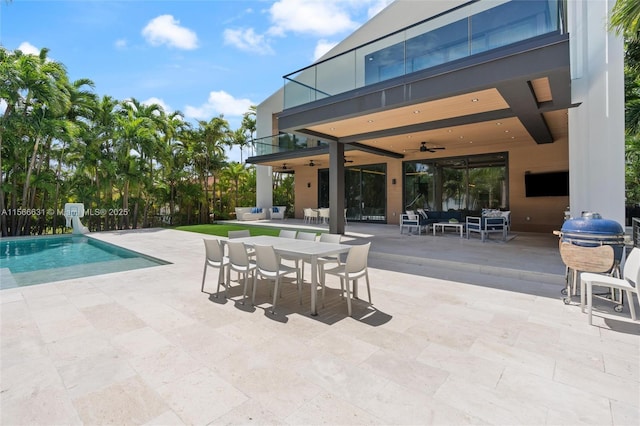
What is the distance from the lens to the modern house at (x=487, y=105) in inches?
229

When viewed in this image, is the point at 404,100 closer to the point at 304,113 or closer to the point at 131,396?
the point at 304,113

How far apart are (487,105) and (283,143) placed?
33.6 feet

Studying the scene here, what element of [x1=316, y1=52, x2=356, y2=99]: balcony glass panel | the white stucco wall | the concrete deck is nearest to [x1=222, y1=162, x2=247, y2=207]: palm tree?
[x1=316, y1=52, x2=356, y2=99]: balcony glass panel

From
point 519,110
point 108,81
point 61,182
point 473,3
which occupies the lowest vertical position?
point 61,182

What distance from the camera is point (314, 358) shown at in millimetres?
2840

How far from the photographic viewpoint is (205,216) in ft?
63.2

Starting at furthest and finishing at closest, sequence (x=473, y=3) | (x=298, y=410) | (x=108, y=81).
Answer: (x=108, y=81)
(x=473, y=3)
(x=298, y=410)

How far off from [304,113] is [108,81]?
1136 cm

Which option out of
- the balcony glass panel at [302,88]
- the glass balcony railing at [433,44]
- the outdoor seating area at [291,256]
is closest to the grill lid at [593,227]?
the outdoor seating area at [291,256]

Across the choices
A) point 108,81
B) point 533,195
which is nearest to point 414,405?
point 533,195

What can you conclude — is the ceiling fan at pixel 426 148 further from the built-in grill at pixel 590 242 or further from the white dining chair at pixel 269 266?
the white dining chair at pixel 269 266

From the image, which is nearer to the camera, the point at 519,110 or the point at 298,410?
the point at 298,410

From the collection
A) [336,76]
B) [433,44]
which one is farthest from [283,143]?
[433,44]

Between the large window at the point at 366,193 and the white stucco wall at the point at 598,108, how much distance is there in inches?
353
